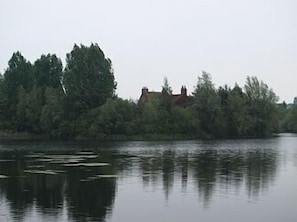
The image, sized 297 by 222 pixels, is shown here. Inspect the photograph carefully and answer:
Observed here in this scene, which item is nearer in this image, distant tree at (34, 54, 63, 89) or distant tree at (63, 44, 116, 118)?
distant tree at (63, 44, 116, 118)

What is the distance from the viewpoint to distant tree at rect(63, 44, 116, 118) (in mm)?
88438

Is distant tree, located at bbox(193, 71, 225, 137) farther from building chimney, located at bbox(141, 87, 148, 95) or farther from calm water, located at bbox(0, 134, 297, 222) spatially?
calm water, located at bbox(0, 134, 297, 222)

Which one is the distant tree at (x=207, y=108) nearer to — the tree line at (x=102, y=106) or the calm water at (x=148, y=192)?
the tree line at (x=102, y=106)

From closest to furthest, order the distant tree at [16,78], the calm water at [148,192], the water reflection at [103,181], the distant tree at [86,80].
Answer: the calm water at [148,192] < the water reflection at [103,181] < the distant tree at [86,80] < the distant tree at [16,78]

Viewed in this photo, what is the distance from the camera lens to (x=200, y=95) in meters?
93.2

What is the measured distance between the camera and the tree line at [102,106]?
291 feet

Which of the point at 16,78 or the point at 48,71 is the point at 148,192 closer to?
the point at 48,71

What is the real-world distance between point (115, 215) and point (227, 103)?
77.4 meters

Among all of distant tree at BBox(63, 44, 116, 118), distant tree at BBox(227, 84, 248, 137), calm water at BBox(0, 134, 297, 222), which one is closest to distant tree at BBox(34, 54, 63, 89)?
distant tree at BBox(63, 44, 116, 118)

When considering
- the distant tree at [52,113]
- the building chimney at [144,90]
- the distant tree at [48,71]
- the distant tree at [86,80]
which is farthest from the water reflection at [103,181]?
the building chimney at [144,90]


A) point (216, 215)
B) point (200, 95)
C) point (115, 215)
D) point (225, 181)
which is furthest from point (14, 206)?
point (200, 95)

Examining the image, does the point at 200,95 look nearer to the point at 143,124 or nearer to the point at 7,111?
the point at 143,124

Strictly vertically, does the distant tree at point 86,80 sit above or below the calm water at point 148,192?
above

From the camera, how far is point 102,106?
3428 inches
